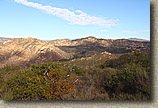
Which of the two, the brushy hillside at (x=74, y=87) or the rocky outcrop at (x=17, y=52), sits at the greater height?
the rocky outcrop at (x=17, y=52)

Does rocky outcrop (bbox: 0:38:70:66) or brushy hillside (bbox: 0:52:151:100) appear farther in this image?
rocky outcrop (bbox: 0:38:70:66)

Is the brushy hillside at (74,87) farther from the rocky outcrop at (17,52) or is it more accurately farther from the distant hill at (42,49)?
the rocky outcrop at (17,52)

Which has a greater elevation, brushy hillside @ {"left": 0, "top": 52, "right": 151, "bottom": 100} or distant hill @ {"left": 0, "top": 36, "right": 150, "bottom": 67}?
distant hill @ {"left": 0, "top": 36, "right": 150, "bottom": 67}

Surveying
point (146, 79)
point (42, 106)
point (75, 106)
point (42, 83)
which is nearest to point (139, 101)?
point (146, 79)

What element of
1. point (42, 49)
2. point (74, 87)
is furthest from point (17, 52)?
point (74, 87)

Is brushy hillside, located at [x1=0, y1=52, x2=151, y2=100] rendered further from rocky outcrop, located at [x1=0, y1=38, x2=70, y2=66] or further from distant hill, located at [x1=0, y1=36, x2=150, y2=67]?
rocky outcrop, located at [x1=0, y1=38, x2=70, y2=66]

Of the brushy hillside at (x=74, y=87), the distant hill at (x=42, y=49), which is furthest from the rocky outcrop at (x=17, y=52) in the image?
the brushy hillside at (x=74, y=87)

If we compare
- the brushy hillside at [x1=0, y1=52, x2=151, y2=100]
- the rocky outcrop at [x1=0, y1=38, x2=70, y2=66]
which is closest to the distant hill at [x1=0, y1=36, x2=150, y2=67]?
the rocky outcrop at [x1=0, y1=38, x2=70, y2=66]

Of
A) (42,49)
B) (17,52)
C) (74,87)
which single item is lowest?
(74,87)

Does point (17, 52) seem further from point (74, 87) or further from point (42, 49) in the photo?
point (74, 87)

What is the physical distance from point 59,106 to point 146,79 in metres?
2.16

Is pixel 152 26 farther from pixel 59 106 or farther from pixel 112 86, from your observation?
pixel 59 106

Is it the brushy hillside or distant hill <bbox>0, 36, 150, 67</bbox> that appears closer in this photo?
the brushy hillside

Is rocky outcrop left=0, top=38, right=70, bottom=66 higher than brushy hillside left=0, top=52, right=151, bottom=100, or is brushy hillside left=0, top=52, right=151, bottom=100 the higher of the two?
rocky outcrop left=0, top=38, right=70, bottom=66
